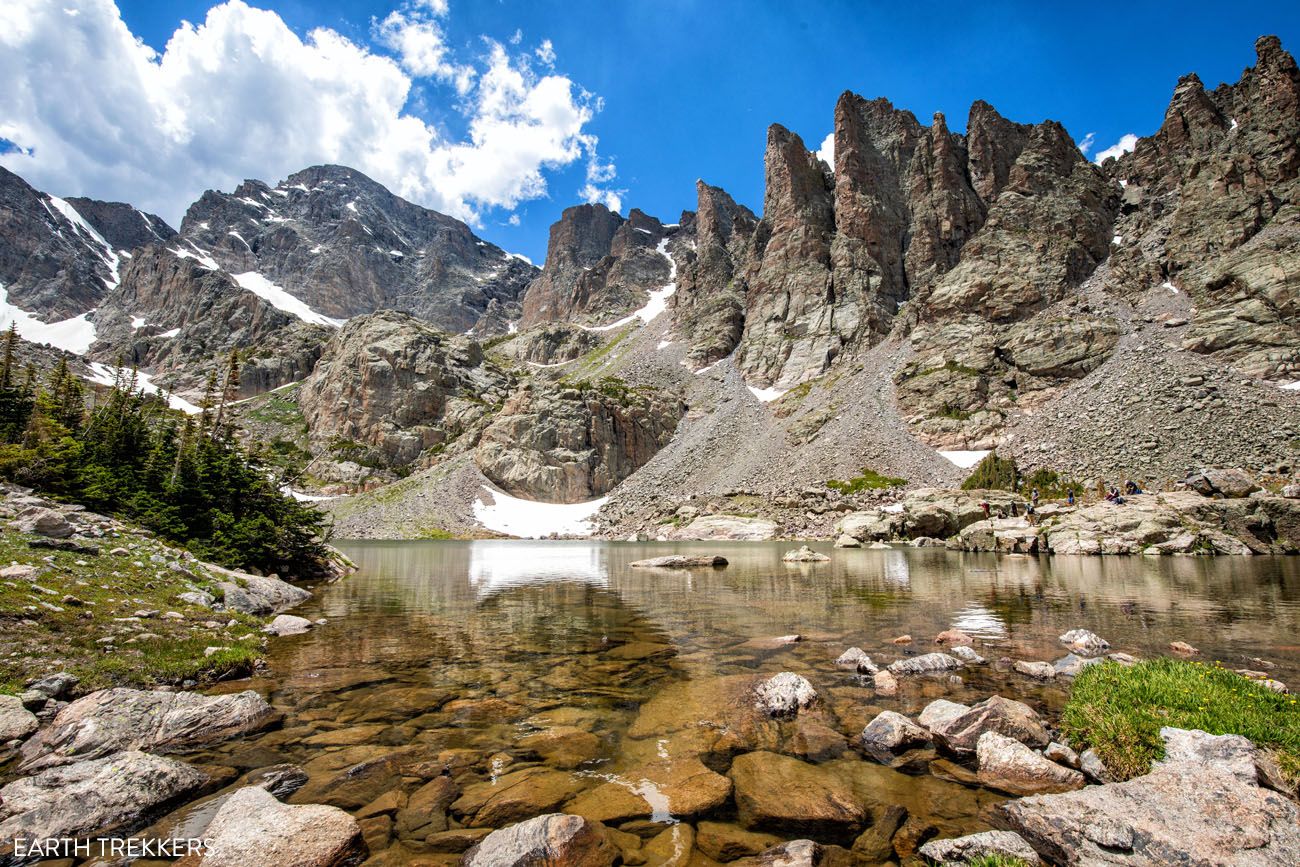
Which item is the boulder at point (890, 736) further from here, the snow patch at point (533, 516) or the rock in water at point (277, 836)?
the snow patch at point (533, 516)

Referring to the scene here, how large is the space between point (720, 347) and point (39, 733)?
548ft

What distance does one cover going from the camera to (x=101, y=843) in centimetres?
627

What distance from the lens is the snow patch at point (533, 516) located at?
393ft

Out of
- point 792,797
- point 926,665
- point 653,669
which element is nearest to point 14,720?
point 653,669

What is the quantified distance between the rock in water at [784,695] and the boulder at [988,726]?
2.45 metres

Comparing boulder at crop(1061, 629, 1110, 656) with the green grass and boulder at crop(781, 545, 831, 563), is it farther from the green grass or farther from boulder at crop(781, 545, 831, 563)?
boulder at crop(781, 545, 831, 563)

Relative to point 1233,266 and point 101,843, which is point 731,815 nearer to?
point 101,843

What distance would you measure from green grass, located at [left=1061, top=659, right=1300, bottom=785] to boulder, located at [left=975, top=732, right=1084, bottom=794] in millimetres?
660

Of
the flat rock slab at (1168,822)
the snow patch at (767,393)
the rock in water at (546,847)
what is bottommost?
the rock in water at (546,847)

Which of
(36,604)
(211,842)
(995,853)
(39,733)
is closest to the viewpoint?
(995,853)

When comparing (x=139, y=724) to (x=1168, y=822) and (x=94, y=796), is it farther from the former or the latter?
(x=1168, y=822)

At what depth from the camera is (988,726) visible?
8.95 metres

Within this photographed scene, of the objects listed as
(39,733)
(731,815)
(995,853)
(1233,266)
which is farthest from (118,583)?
(1233,266)

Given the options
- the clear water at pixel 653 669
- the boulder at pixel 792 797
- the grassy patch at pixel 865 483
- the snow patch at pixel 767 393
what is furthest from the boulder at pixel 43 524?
the snow patch at pixel 767 393
